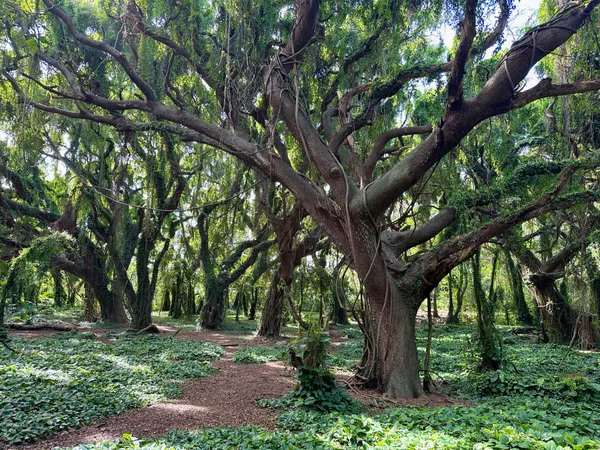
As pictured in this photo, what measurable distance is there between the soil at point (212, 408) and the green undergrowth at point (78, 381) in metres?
0.16

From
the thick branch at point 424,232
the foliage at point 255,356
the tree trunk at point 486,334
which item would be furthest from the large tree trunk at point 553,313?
the foliage at point 255,356

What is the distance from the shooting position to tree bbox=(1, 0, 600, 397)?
4.65 metres

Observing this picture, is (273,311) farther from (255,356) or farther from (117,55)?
(117,55)

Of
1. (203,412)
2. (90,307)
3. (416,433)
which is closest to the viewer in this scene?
(416,433)

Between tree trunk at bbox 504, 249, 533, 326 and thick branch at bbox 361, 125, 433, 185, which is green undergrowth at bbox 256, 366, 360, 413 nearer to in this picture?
thick branch at bbox 361, 125, 433, 185

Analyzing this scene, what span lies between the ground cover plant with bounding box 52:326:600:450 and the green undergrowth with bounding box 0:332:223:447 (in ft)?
3.83

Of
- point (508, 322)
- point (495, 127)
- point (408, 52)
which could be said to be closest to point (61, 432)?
point (408, 52)

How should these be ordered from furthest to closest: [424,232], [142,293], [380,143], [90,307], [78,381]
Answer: [90,307] → [142,293] → [380,143] → [424,232] → [78,381]

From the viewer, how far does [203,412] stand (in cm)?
446

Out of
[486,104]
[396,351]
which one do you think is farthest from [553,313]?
[486,104]

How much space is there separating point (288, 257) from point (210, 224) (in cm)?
423

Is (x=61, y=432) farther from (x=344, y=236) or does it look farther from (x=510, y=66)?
(x=510, y=66)

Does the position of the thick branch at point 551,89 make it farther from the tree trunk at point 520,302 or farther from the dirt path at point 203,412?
the tree trunk at point 520,302

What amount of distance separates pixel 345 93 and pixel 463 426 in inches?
216
